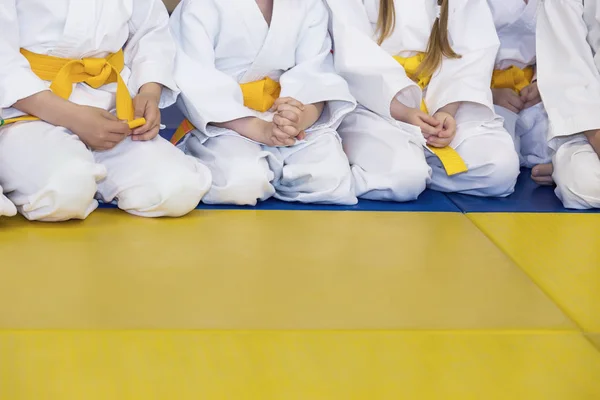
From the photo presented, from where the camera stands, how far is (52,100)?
1812 millimetres

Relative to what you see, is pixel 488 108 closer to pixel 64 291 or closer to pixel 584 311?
A: pixel 584 311

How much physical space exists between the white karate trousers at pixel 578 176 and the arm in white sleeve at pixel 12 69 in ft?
4.86

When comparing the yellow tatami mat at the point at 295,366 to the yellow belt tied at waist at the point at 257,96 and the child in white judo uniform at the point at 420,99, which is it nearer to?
the child in white judo uniform at the point at 420,99

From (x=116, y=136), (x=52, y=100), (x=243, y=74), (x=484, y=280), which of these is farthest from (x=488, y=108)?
(x=52, y=100)

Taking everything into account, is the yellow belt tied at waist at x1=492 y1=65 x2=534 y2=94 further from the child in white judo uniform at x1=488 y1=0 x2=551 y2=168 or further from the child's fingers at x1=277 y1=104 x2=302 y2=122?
the child's fingers at x1=277 y1=104 x2=302 y2=122

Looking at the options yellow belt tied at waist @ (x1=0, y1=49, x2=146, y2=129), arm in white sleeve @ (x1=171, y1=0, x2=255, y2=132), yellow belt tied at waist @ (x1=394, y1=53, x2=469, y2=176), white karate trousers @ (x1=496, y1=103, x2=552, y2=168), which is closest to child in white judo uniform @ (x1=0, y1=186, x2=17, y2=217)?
yellow belt tied at waist @ (x1=0, y1=49, x2=146, y2=129)

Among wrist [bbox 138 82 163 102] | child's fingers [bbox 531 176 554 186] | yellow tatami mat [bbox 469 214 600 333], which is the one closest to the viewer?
yellow tatami mat [bbox 469 214 600 333]

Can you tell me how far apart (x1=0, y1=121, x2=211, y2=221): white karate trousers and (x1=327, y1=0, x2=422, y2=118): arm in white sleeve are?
0.63 m

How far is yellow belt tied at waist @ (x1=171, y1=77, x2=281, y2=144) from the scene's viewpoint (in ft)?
7.14

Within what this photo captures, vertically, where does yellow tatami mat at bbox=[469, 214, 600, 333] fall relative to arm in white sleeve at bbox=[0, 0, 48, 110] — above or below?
below

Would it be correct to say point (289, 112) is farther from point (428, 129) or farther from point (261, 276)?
point (261, 276)

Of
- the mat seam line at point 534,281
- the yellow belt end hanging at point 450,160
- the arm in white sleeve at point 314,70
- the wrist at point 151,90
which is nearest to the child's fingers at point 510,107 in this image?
the yellow belt end hanging at point 450,160

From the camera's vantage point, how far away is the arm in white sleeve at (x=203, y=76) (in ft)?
6.82

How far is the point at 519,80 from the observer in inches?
103
